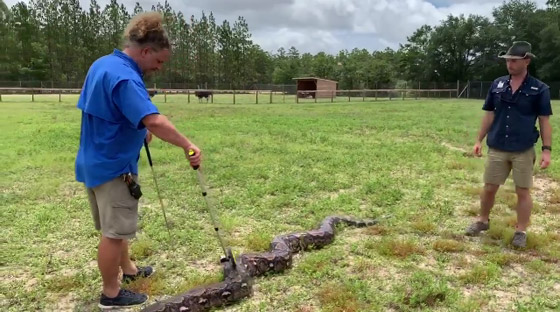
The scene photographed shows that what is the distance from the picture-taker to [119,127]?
3.01 m

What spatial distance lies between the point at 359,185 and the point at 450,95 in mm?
43038

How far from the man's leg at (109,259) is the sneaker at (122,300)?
0.09 meters

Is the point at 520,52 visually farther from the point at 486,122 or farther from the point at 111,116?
the point at 111,116

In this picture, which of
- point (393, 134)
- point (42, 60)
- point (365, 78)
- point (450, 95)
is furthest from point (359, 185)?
point (42, 60)

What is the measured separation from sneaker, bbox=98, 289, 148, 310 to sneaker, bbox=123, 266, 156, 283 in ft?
1.21

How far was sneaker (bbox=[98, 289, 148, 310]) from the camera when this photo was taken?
3.46 meters

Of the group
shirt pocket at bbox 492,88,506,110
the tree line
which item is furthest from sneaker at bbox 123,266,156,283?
the tree line

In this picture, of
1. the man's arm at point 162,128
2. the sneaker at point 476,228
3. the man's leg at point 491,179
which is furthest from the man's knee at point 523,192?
the man's arm at point 162,128

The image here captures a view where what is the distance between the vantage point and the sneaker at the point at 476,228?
521 centimetres

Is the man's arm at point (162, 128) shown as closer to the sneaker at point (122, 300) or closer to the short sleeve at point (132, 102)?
the short sleeve at point (132, 102)

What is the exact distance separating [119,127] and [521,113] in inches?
159

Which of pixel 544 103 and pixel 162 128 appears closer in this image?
pixel 162 128

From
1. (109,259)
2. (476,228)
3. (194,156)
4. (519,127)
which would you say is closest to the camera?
(194,156)

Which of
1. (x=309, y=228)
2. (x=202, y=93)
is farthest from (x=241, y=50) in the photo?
(x=309, y=228)
